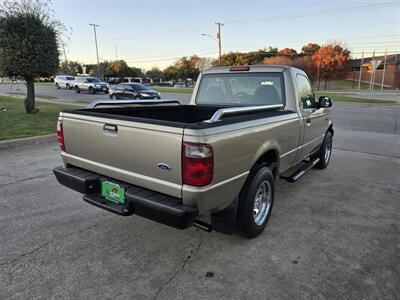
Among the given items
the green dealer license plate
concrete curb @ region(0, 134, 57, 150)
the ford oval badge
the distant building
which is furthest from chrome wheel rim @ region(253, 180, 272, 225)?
the distant building

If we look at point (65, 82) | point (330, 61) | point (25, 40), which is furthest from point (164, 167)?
point (330, 61)

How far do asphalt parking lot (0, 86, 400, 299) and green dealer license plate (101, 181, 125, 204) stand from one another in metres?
0.58

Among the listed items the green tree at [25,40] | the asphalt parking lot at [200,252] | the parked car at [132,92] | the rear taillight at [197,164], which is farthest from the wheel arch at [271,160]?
the parked car at [132,92]

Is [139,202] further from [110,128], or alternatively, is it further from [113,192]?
[110,128]

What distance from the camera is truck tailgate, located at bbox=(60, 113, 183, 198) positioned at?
242 cm

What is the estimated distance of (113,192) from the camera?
2875 millimetres

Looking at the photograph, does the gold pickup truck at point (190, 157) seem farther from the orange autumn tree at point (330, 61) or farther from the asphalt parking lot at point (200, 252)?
the orange autumn tree at point (330, 61)

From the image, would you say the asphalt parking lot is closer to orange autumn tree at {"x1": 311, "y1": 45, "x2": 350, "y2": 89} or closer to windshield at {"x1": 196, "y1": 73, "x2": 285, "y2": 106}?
windshield at {"x1": 196, "y1": 73, "x2": 285, "y2": 106}

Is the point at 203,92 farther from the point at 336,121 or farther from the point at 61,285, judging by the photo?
the point at 336,121

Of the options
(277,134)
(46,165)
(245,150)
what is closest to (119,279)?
(245,150)

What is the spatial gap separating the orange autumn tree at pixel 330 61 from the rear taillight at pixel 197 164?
6197cm

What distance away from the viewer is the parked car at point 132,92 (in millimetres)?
21453

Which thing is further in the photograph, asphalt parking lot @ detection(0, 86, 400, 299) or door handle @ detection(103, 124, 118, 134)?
door handle @ detection(103, 124, 118, 134)

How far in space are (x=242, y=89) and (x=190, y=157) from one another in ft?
8.47
